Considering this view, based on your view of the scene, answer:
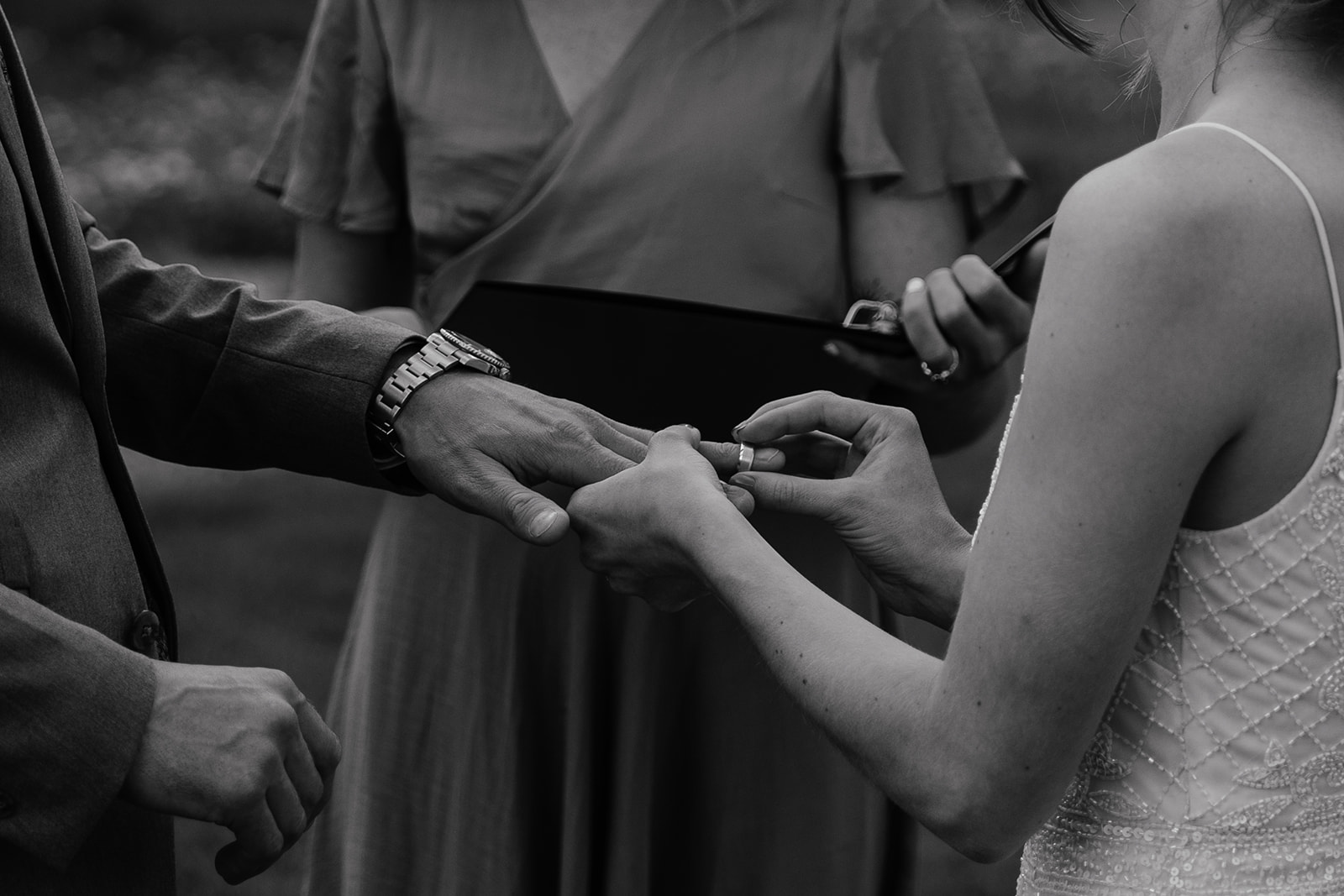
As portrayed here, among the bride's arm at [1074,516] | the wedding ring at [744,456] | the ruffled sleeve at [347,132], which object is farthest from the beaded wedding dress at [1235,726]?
the ruffled sleeve at [347,132]

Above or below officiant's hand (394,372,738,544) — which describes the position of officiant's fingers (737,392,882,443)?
above

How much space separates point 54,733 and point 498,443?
743 millimetres

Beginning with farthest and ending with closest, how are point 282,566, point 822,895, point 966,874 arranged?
point 282,566, point 966,874, point 822,895

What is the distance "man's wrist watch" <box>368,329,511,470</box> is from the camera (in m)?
2.05

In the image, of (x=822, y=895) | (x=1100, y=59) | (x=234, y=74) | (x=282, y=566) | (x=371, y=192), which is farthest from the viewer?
(x=234, y=74)

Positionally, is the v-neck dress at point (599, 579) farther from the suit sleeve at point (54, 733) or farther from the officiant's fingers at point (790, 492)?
the suit sleeve at point (54, 733)

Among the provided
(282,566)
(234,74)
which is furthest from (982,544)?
(234,74)

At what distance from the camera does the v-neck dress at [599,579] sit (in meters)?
2.27

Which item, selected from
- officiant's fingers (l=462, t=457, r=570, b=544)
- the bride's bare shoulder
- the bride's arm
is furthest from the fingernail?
the bride's bare shoulder

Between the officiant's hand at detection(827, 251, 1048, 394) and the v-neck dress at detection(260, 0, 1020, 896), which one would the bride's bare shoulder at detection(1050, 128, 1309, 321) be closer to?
the officiant's hand at detection(827, 251, 1048, 394)

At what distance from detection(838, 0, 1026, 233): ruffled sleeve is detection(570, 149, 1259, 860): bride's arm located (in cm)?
108

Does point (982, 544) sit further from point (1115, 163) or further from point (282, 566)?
point (282, 566)

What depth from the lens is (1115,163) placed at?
132cm

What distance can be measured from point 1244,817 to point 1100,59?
85 centimetres
